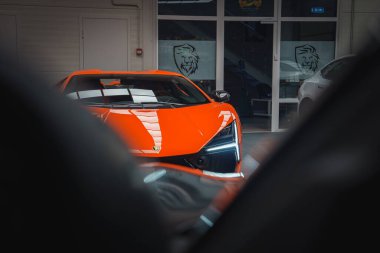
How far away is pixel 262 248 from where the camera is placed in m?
0.54

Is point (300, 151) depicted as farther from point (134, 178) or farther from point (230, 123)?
point (230, 123)

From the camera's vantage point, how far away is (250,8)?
10680mm

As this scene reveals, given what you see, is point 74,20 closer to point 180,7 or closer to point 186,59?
point 180,7

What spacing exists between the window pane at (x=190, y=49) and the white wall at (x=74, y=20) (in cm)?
26

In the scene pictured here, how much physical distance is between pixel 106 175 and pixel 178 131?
Result: 12.6ft

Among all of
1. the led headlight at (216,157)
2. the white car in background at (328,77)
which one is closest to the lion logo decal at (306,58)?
the led headlight at (216,157)

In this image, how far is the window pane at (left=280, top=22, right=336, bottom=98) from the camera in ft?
35.9

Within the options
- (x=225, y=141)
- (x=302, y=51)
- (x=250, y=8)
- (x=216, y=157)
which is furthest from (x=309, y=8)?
(x=216, y=157)

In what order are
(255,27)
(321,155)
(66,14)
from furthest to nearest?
(255,27)
(66,14)
(321,155)

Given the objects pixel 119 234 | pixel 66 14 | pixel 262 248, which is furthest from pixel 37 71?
pixel 66 14

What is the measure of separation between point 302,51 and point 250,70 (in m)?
1.19

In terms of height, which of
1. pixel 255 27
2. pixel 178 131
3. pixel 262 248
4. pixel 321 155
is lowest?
pixel 178 131

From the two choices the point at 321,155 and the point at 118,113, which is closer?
the point at 321,155

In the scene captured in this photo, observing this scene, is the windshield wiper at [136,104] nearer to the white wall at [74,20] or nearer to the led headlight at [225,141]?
the led headlight at [225,141]
